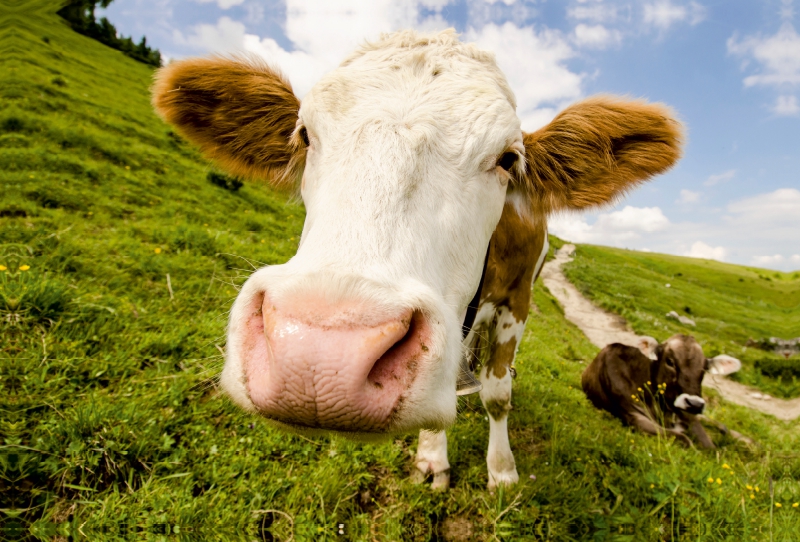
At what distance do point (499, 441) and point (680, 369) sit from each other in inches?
167

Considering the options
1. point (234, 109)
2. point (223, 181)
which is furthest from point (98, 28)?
point (234, 109)

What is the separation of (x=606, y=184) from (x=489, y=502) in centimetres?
225

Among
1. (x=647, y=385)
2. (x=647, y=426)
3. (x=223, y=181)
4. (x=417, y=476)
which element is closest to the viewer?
(x=417, y=476)

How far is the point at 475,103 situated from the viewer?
1.90 meters

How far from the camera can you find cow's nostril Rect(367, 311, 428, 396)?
1.16 m

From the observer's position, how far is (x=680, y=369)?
5.73m

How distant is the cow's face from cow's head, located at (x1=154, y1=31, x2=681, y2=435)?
441 centimetres

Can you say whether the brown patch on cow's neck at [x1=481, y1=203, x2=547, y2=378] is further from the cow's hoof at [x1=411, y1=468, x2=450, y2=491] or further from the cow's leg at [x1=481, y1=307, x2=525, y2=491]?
the cow's hoof at [x1=411, y1=468, x2=450, y2=491]

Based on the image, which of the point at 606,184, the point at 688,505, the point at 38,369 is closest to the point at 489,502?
the point at 688,505

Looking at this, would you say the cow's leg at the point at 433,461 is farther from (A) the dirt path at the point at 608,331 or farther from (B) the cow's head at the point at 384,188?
(A) the dirt path at the point at 608,331

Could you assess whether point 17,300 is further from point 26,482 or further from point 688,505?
point 688,505

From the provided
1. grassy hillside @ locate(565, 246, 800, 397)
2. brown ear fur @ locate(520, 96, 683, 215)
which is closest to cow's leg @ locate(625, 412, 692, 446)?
brown ear fur @ locate(520, 96, 683, 215)

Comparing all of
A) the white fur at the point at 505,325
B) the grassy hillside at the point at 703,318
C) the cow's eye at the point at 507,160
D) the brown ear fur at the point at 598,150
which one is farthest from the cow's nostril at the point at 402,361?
the grassy hillside at the point at 703,318

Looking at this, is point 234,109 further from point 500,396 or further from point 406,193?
point 500,396
